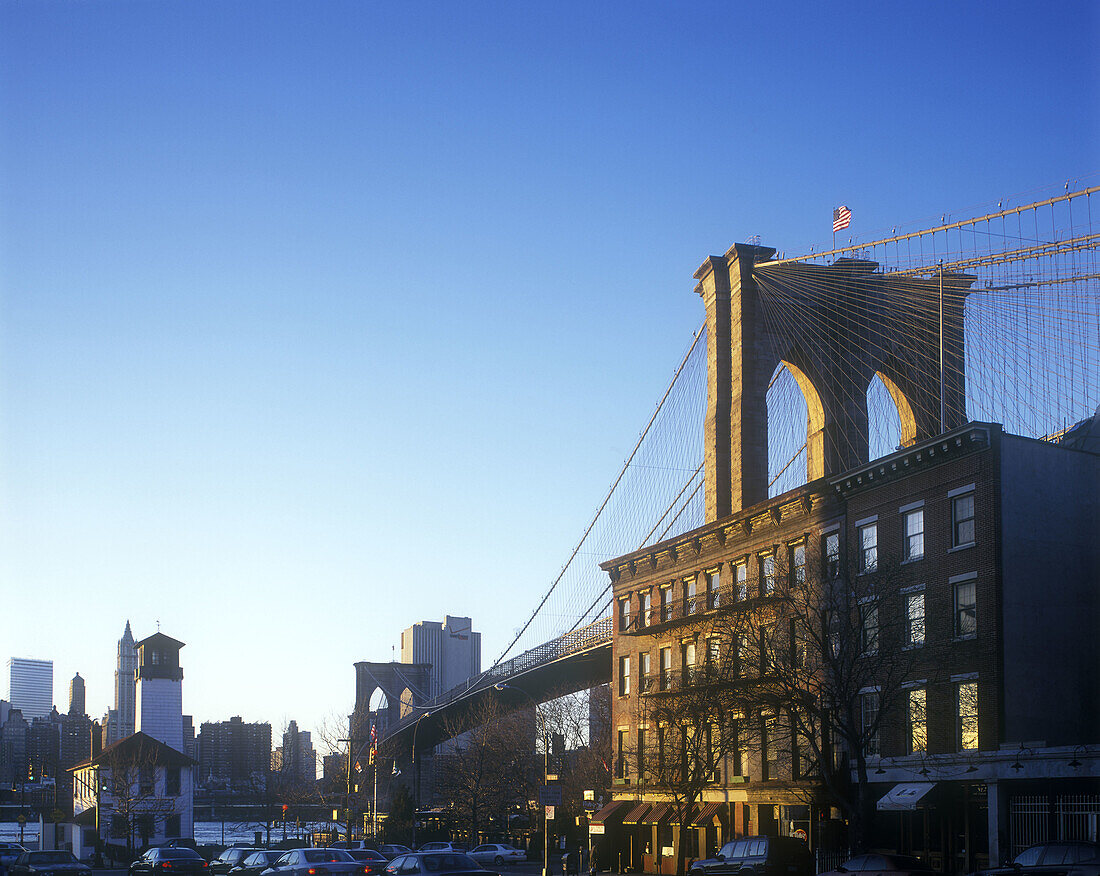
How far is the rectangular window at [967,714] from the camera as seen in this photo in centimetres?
3741

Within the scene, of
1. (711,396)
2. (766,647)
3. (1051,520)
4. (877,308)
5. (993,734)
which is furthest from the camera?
(711,396)

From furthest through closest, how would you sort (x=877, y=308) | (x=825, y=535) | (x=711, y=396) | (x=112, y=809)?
(x=112, y=809), (x=711, y=396), (x=877, y=308), (x=825, y=535)

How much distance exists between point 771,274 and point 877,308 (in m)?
4.79

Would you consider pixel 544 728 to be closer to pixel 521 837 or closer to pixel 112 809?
pixel 521 837

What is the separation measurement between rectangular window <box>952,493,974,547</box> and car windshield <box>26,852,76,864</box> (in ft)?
102

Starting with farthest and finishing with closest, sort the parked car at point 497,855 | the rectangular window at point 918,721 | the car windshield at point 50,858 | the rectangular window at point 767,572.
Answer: the parked car at point 497,855 < the rectangular window at point 767,572 < the car windshield at point 50,858 < the rectangular window at point 918,721

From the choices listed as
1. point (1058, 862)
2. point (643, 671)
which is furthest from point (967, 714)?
point (643, 671)

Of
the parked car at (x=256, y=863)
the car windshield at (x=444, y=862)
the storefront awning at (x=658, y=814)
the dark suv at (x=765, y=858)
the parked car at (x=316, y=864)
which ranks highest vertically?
the car windshield at (x=444, y=862)

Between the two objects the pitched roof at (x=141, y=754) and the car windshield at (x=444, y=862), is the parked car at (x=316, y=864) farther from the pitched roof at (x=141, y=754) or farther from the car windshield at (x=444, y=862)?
the pitched roof at (x=141, y=754)

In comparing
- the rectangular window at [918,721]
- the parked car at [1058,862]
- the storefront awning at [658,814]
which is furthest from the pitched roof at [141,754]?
the parked car at [1058,862]

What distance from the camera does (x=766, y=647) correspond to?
42.2m

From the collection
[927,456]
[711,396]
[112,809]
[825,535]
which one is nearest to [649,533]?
[711,396]

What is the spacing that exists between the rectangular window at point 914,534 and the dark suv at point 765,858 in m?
9.51

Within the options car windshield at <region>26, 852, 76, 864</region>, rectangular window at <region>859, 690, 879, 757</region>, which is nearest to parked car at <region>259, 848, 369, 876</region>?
car windshield at <region>26, 852, 76, 864</region>
